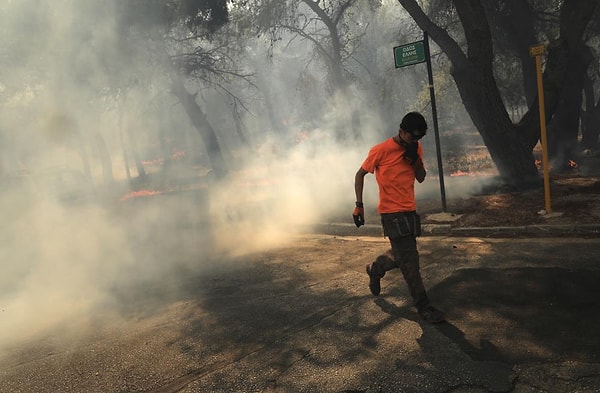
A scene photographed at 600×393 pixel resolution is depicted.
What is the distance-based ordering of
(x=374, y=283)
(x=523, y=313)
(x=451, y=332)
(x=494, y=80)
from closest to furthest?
(x=451, y=332), (x=523, y=313), (x=374, y=283), (x=494, y=80)

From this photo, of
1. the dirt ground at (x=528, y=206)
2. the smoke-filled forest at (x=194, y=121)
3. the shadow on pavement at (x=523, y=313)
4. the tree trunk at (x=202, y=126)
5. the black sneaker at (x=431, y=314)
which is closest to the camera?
the shadow on pavement at (x=523, y=313)

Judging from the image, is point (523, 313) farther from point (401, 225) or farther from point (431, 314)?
point (401, 225)

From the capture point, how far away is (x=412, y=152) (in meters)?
3.98

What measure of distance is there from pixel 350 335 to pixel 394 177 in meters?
1.30

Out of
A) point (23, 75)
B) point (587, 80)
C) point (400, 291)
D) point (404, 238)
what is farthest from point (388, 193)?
point (587, 80)

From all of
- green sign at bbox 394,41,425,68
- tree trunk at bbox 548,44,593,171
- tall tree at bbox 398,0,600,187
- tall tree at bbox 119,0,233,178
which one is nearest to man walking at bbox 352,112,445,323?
green sign at bbox 394,41,425,68

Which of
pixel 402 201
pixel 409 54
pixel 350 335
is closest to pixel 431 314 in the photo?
pixel 350 335

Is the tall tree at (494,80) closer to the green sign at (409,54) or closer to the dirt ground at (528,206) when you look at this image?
the dirt ground at (528,206)

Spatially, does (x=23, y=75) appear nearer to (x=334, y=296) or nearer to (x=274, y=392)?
(x=334, y=296)

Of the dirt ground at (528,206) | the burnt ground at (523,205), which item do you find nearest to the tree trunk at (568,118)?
the burnt ground at (523,205)

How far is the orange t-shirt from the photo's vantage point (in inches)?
157

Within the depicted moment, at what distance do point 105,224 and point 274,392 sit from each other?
30.0 ft

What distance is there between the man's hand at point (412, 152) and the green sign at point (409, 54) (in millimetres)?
3496

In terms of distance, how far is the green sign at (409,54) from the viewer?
7.12 meters
